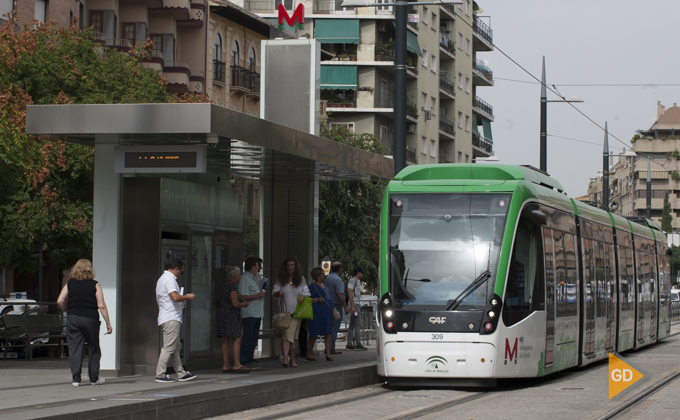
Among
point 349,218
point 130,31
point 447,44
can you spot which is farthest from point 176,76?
point 447,44

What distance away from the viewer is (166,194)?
44.8 ft

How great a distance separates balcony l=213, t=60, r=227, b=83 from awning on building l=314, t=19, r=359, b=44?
53.2 feet

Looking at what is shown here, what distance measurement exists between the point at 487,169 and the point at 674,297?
61.3 meters

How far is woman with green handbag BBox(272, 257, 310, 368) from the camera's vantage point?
14.8 m

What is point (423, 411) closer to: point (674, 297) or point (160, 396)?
point (160, 396)

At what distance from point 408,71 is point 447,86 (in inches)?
409

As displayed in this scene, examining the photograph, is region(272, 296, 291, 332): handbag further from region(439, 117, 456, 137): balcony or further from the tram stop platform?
region(439, 117, 456, 137): balcony

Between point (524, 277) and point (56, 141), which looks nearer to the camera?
point (524, 277)

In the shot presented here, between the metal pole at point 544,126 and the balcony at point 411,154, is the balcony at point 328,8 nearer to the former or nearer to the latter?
the balcony at point 411,154

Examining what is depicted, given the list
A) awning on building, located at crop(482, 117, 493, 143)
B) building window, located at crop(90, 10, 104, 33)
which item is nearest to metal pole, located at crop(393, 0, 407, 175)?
building window, located at crop(90, 10, 104, 33)

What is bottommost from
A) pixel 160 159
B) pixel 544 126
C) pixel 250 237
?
pixel 250 237

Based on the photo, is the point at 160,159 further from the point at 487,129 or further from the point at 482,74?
the point at 487,129

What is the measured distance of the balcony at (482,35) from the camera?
7794 cm

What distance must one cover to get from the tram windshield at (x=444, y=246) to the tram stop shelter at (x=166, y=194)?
1616 mm
